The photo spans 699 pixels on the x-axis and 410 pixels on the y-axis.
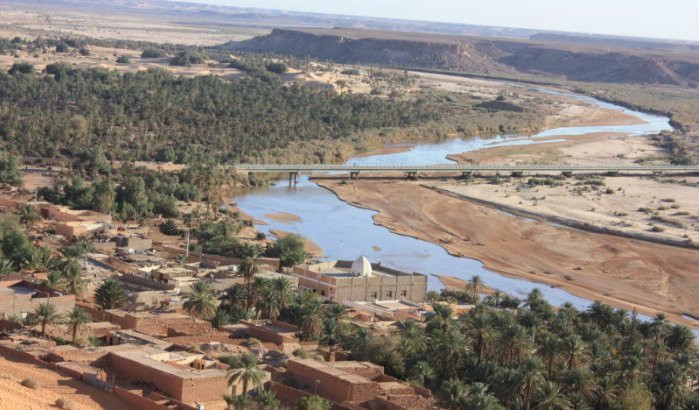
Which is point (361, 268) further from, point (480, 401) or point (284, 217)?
point (284, 217)

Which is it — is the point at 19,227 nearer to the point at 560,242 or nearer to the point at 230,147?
the point at 560,242

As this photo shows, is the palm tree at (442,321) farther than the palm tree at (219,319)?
Yes

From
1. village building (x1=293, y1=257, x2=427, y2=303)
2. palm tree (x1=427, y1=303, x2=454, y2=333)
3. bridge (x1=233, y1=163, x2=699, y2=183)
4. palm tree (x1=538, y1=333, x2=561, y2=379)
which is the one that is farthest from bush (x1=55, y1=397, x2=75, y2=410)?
bridge (x1=233, y1=163, x2=699, y2=183)

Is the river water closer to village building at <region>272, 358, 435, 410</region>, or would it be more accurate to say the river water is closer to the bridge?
the bridge

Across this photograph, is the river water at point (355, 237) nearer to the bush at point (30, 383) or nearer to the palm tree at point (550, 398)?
the palm tree at point (550, 398)

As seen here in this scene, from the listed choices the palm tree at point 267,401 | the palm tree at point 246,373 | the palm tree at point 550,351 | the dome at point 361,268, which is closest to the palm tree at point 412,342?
the palm tree at point 550,351

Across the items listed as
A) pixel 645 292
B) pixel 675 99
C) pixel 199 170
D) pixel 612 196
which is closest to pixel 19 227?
pixel 199 170

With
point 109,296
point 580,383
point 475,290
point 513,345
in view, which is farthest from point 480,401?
point 475,290
